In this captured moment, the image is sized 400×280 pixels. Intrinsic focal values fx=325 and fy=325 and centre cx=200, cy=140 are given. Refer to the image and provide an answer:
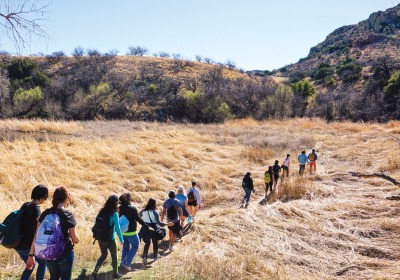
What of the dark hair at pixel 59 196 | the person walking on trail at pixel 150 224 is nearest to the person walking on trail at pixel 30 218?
the dark hair at pixel 59 196

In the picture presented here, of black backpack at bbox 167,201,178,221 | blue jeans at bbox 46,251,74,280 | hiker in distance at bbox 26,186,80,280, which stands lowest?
black backpack at bbox 167,201,178,221

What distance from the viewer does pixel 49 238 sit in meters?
4.01

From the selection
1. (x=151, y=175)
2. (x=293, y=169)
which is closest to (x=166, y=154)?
(x=151, y=175)

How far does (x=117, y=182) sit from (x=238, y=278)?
9.26 m

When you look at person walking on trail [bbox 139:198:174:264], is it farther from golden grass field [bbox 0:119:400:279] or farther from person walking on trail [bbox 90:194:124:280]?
person walking on trail [bbox 90:194:124:280]

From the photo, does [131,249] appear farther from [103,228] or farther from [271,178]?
[271,178]

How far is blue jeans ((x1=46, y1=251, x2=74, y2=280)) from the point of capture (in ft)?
13.8

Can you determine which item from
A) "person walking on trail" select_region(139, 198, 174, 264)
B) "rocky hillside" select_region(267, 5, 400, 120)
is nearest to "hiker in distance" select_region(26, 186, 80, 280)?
"person walking on trail" select_region(139, 198, 174, 264)

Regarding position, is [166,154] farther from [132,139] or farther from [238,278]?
[238,278]

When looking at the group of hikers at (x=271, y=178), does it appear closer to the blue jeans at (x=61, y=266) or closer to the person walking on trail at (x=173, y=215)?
the person walking on trail at (x=173, y=215)

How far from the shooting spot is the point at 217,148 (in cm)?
2120

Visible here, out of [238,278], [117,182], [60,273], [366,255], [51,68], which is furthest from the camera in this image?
[51,68]

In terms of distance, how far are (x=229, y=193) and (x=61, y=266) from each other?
31.8ft

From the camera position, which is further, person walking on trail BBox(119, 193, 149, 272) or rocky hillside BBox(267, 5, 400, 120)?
rocky hillside BBox(267, 5, 400, 120)
